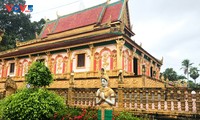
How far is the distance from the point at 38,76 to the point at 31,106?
67.2 inches

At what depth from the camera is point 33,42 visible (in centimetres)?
2575

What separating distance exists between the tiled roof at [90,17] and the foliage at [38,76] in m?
12.6

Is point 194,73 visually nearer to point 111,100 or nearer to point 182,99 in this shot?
point 182,99

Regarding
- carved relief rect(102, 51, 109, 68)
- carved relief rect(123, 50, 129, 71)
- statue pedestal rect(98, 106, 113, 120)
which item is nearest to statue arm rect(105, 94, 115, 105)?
statue pedestal rect(98, 106, 113, 120)

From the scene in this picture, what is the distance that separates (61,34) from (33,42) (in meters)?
4.60

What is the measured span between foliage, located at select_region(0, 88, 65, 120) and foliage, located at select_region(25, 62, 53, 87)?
73cm

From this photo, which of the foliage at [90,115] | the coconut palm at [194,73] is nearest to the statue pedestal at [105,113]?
the foliage at [90,115]

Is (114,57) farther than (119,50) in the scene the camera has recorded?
Yes

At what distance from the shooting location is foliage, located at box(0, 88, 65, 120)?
7430 millimetres

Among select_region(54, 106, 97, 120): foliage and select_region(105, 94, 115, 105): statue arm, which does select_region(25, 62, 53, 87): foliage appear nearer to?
select_region(54, 106, 97, 120): foliage

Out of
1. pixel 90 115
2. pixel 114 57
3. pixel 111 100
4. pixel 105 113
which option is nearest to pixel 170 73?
pixel 114 57

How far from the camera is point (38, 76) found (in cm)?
884

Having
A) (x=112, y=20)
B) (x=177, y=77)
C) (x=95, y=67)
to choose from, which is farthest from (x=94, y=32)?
(x=177, y=77)

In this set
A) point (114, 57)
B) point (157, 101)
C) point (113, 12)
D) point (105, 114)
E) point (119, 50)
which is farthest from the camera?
point (113, 12)
